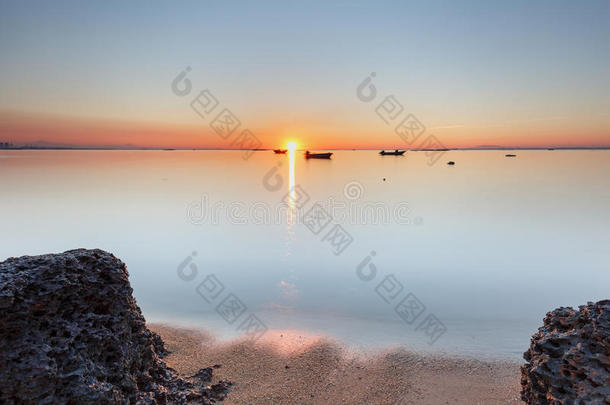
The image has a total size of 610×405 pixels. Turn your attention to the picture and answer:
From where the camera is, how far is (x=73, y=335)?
11.0 ft

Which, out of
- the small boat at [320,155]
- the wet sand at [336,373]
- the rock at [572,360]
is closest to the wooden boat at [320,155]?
the small boat at [320,155]

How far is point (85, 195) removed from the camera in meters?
28.5

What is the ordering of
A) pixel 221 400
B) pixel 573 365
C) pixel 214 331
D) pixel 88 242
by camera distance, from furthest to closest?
pixel 88 242 → pixel 214 331 → pixel 221 400 → pixel 573 365

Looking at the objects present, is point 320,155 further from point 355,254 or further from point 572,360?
point 572,360

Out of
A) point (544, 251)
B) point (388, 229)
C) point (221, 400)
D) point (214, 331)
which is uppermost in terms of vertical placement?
point (388, 229)

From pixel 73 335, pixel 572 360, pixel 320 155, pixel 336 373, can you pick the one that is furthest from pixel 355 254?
pixel 320 155

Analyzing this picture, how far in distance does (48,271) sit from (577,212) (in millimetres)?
28571

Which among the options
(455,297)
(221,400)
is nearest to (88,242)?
(221,400)

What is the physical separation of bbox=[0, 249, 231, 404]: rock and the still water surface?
3.67 metres

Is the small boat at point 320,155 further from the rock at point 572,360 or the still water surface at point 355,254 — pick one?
the rock at point 572,360

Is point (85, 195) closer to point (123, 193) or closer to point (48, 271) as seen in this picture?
point (123, 193)

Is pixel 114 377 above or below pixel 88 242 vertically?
below

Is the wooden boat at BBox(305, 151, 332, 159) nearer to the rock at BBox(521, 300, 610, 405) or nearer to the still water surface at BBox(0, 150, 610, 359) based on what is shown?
the still water surface at BBox(0, 150, 610, 359)

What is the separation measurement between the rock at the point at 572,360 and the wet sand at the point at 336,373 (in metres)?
1.39
